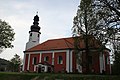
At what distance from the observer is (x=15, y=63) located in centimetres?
8494

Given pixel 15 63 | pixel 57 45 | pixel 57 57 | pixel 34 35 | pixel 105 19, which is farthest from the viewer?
pixel 15 63

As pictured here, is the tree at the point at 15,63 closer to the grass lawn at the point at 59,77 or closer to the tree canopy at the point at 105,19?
the grass lawn at the point at 59,77

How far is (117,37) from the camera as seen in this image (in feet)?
77.8

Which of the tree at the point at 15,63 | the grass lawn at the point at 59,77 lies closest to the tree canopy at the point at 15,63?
the tree at the point at 15,63

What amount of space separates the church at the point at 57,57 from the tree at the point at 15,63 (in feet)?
106

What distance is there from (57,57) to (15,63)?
4663 cm

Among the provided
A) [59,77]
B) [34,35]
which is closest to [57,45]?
[34,35]

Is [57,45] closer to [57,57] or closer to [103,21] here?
[57,57]

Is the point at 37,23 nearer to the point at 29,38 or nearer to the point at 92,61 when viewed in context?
the point at 29,38

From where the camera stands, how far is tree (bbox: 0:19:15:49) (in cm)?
4400

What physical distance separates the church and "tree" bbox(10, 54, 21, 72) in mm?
32439

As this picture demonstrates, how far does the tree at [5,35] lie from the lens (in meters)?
44.0

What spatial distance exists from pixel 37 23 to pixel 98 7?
30.8m

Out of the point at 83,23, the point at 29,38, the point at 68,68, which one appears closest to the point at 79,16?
the point at 83,23
